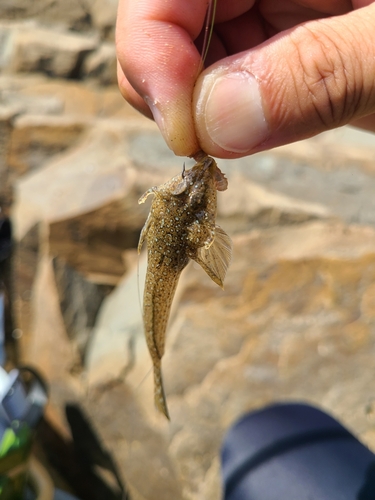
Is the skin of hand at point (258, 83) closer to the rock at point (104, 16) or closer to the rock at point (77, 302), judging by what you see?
the rock at point (77, 302)

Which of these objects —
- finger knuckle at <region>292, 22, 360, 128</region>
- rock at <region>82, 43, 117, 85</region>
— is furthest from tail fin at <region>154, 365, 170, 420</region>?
rock at <region>82, 43, 117, 85</region>

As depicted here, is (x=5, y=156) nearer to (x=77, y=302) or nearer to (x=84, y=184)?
(x=84, y=184)

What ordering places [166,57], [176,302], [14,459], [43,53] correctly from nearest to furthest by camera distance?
[166,57], [14,459], [176,302], [43,53]

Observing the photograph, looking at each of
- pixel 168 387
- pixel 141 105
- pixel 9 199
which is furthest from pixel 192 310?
pixel 9 199

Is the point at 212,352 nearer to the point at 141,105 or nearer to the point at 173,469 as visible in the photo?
the point at 173,469

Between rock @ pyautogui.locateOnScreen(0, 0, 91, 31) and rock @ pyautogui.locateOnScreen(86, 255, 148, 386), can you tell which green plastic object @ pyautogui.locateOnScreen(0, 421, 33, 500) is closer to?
rock @ pyautogui.locateOnScreen(86, 255, 148, 386)

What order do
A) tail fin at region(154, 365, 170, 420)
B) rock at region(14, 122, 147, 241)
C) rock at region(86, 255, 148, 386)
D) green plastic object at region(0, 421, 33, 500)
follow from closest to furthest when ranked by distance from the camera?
tail fin at region(154, 365, 170, 420) < green plastic object at region(0, 421, 33, 500) < rock at region(86, 255, 148, 386) < rock at region(14, 122, 147, 241)


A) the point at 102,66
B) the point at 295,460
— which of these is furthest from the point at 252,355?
the point at 102,66
